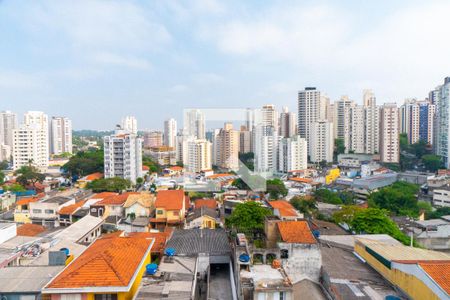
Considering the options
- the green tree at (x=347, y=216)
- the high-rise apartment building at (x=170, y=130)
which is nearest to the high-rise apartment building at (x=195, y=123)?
the green tree at (x=347, y=216)

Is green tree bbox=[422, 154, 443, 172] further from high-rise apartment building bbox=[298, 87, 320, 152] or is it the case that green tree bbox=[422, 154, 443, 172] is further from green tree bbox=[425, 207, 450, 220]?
green tree bbox=[425, 207, 450, 220]

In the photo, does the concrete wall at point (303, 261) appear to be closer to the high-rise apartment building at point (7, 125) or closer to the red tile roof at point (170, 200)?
the red tile roof at point (170, 200)

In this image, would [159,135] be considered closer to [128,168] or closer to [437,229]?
[128,168]

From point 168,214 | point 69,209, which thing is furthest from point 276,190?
point 69,209

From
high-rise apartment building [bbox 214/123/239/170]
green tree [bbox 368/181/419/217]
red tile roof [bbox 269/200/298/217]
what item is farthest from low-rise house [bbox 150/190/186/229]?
high-rise apartment building [bbox 214/123/239/170]

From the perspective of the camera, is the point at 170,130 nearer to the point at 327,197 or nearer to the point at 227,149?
the point at 227,149

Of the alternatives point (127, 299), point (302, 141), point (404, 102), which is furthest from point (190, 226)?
point (404, 102)
